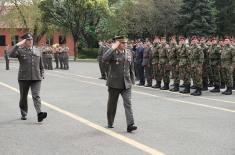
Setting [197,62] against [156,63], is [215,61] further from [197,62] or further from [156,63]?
[156,63]

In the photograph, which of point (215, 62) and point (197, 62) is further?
point (215, 62)

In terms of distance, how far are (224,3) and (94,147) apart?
184ft

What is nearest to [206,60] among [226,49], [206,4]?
[226,49]

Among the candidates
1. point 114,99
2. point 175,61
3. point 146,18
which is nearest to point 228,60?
point 175,61

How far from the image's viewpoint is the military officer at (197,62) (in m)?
18.5

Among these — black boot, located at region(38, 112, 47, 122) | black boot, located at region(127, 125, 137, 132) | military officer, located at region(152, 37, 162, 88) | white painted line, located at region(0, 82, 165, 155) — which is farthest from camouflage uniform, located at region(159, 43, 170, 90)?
black boot, located at region(127, 125, 137, 132)

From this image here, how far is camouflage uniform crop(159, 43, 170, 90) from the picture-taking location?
20688 millimetres

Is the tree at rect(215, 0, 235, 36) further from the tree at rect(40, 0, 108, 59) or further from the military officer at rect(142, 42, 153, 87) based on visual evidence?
the military officer at rect(142, 42, 153, 87)

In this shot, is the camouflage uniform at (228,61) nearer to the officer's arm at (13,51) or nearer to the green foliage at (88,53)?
the officer's arm at (13,51)

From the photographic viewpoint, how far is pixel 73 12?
59531 mm

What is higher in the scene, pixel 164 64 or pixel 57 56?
pixel 164 64

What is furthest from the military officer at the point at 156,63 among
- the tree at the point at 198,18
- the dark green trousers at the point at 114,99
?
the tree at the point at 198,18

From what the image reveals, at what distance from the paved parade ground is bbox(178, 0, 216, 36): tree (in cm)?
3698

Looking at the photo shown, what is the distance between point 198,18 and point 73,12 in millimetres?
13052
